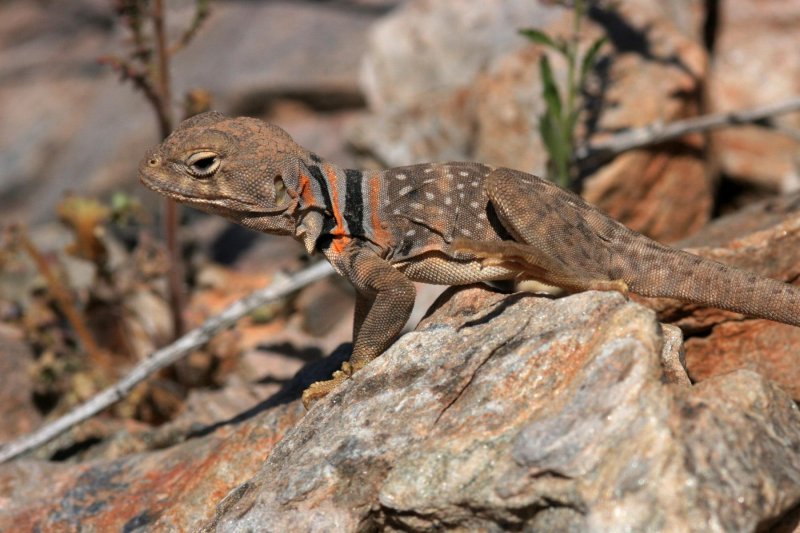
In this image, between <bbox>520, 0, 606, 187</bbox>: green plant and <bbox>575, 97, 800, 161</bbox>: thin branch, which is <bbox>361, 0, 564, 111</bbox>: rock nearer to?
<bbox>575, 97, 800, 161</bbox>: thin branch

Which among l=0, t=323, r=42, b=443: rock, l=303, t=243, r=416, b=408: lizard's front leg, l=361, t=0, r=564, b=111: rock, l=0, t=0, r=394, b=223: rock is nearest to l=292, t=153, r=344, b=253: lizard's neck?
l=303, t=243, r=416, b=408: lizard's front leg

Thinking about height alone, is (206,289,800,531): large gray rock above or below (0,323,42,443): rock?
above

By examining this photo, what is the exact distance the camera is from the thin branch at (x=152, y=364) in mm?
6520

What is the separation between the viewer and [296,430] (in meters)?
4.71

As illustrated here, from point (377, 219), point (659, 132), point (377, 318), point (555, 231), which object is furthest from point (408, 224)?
point (659, 132)

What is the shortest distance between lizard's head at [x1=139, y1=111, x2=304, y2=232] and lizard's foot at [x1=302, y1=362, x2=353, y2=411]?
1024 mm

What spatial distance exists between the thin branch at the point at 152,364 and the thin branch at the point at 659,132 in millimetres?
2808

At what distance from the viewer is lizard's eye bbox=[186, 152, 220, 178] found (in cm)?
525

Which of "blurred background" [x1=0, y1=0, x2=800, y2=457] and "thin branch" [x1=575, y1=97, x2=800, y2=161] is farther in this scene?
"thin branch" [x1=575, y1=97, x2=800, y2=161]

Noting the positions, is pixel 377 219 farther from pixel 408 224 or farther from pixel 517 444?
pixel 517 444

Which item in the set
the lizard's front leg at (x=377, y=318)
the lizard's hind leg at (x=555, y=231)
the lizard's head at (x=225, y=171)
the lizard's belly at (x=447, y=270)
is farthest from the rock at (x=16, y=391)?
the lizard's hind leg at (x=555, y=231)

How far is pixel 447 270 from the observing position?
5414 mm

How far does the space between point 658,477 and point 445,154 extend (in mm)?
6779

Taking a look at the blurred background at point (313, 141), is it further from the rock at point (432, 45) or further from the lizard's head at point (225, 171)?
the lizard's head at point (225, 171)
